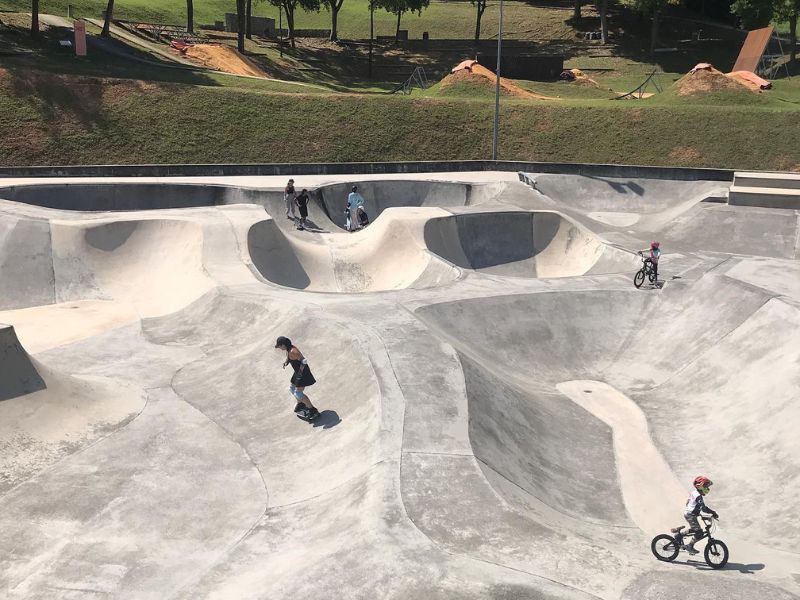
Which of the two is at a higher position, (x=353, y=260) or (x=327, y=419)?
(x=353, y=260)

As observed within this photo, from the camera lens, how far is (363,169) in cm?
3734

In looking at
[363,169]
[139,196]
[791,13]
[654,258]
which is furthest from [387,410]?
[791,13]

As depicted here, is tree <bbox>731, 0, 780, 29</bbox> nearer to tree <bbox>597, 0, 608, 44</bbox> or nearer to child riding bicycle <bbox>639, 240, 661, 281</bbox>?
A: tree <bbox>597, 0, 608, 44</bbox>

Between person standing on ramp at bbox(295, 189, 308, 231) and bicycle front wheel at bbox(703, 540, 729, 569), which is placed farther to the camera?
person standing on ramp at bbox(295, 189, 308, 231)

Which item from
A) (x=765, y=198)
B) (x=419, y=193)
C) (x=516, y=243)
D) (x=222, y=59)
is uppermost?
(x=222, y=59)

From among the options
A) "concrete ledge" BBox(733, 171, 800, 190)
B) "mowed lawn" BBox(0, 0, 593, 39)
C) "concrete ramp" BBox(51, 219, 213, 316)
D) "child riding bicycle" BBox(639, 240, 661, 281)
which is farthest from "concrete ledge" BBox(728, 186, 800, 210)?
"mowed lawn" BBox(0, 0, 593, 39)

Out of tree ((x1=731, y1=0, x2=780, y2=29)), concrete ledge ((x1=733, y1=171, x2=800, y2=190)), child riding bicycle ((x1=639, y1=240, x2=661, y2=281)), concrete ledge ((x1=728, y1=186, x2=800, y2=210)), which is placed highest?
tree ((x1=731, y1=0, x2=780, y2=29))

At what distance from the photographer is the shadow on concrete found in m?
13.0

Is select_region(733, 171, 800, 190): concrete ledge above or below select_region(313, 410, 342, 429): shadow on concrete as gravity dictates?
above

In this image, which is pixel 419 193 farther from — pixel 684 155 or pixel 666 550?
pixel 666 550

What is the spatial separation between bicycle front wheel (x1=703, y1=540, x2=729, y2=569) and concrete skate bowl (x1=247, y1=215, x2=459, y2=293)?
13.7 m

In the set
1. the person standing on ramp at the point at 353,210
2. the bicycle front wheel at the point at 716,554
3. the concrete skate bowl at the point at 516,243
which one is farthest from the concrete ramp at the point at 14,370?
the person standing on ramp at the point at 353,210

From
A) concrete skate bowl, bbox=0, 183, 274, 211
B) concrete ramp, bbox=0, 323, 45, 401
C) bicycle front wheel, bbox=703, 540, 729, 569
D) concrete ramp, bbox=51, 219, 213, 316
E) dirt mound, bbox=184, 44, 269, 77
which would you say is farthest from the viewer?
dirt mound, bbox=184, 44, 269, 77

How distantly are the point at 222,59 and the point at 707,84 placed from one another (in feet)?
112
